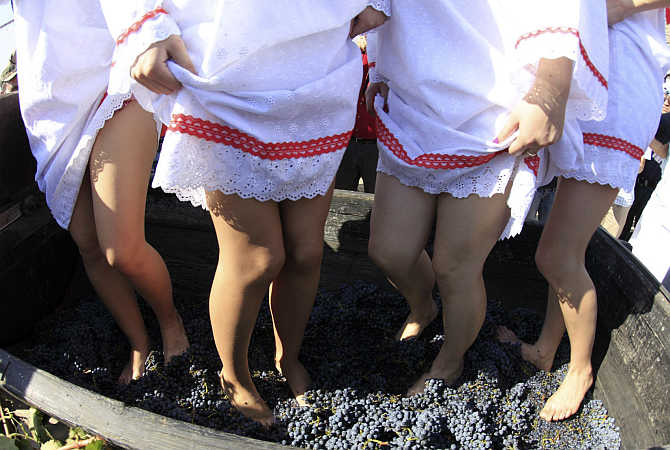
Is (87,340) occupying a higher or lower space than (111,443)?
lower

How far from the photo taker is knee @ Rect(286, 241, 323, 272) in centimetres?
145

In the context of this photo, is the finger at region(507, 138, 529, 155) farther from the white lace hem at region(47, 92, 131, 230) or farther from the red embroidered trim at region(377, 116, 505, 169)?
the white lace hem at region(47, 92, 131, 230)

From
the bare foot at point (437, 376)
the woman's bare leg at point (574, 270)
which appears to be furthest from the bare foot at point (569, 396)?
the bare foot at point (437, 376)

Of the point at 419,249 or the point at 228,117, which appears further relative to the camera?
the point at 419,249

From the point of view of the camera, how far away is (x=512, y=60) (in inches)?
53.4

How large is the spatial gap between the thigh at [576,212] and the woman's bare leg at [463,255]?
0.20 metres

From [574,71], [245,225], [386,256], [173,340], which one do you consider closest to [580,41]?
[574,71]

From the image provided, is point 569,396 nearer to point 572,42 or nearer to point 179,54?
point 572,42

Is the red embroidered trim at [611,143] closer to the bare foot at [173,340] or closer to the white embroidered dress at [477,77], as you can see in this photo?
the white embroidered dress at [477,77]

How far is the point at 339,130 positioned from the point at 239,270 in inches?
17.0

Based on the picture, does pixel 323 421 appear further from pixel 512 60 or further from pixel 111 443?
pixel 512 60

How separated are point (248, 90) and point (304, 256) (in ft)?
1.63

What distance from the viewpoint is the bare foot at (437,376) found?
1.73 m

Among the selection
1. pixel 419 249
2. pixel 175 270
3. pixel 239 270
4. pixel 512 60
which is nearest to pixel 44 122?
pixel 239 270
